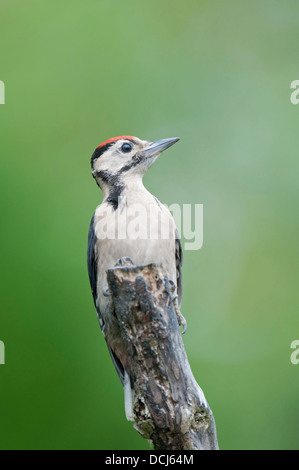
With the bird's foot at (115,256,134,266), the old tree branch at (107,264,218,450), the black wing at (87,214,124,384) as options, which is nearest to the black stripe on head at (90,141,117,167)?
the black wing at (87,214,124,384)

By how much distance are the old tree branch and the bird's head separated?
67.8 inches

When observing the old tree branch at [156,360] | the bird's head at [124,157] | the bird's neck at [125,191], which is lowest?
the old tree branch at [156,360]

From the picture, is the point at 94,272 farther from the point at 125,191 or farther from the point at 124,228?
the point at 125,191

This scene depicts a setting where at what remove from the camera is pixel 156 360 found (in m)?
3.16

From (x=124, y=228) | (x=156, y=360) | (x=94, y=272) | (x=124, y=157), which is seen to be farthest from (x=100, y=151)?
(x=156, y=360)

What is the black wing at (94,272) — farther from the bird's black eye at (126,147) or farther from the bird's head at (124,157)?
the bird's black eye at (126,147)

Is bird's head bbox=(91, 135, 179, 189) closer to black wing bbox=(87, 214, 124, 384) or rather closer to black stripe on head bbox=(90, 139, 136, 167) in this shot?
black stripe on head bbox=(90, 139, 136, 167)

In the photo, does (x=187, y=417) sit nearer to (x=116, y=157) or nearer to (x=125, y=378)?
(x=125, y=378)

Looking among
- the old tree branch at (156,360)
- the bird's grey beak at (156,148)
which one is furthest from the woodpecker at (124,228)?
the old tree branch at (156,360)

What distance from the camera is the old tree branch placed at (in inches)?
124

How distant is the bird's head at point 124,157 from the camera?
15.6 feet

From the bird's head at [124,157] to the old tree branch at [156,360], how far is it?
1.72 m
